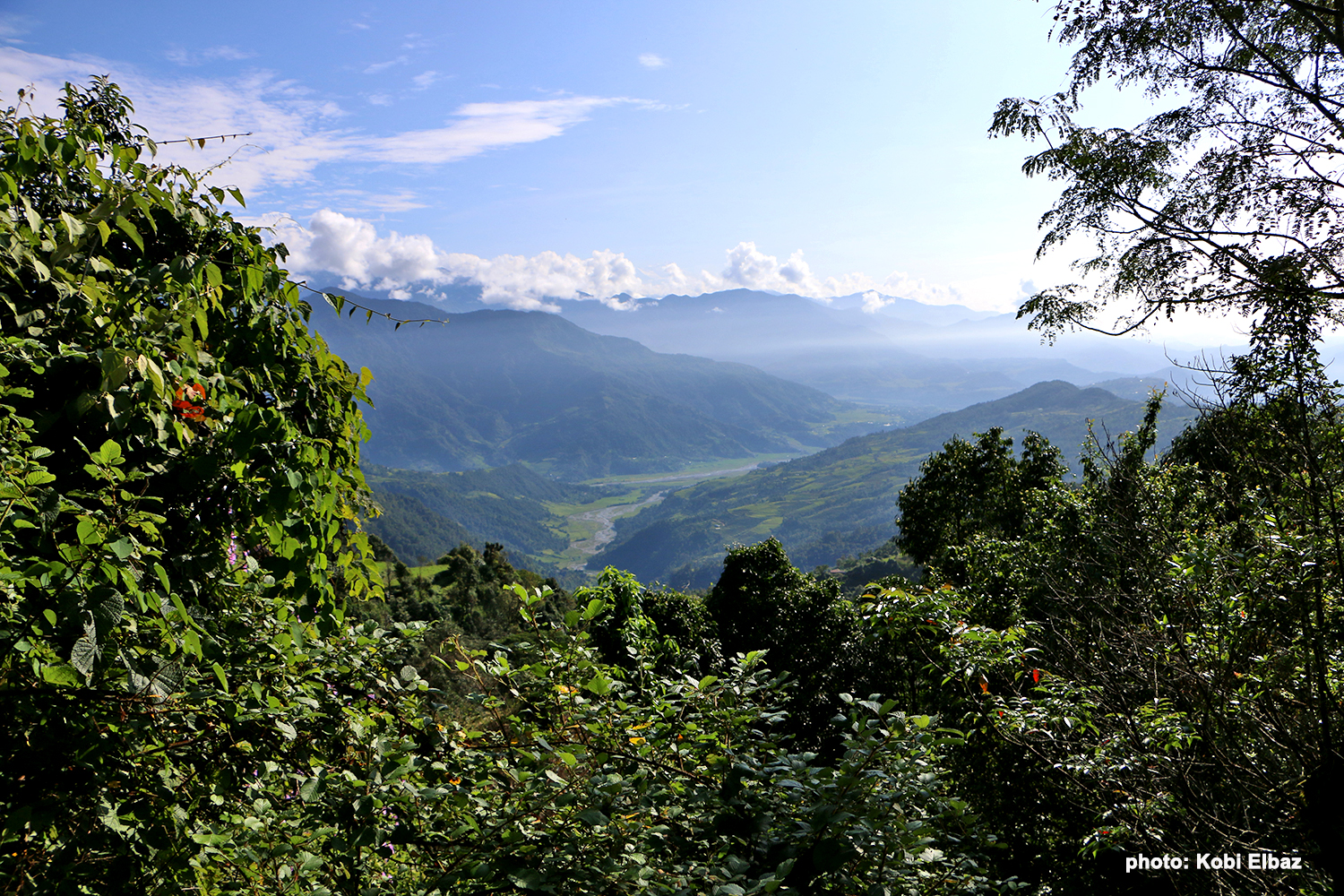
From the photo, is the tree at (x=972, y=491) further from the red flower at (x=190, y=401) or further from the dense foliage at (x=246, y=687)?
the red flower at (x=190, y=401)

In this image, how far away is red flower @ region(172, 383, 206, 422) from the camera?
2010 mm

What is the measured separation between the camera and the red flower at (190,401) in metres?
2.01

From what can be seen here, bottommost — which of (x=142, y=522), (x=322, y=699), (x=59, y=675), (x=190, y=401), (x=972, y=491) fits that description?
(x=972, y=491)

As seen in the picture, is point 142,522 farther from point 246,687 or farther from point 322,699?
point 322,699

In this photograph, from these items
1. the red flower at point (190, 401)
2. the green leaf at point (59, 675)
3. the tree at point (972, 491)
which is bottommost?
the tree at point (972, 491)

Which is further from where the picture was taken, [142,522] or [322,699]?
[322,699]

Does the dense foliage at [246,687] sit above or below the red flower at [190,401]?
below

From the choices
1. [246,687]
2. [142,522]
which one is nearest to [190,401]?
[142,522]

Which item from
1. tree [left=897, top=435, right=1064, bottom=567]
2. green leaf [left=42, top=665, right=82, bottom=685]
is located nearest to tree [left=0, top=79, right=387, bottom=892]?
green leaf [left=42, top=665, right=82, bottom=685]

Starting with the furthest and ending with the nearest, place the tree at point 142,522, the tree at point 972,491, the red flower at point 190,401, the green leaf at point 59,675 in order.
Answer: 1. the tree at point 972,491
2. the red flower at point 190,401
3. the tree at point 142,522
4. the green leaf at point 59,675

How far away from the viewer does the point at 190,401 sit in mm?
2037

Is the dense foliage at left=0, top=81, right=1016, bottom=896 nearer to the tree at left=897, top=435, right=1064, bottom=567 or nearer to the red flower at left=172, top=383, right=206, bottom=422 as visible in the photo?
the red flower at left=172, top=383, right=206, bottom=422

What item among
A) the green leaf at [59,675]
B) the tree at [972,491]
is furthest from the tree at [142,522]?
the tree at [972,491]

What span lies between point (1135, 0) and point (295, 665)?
10.1 meters
